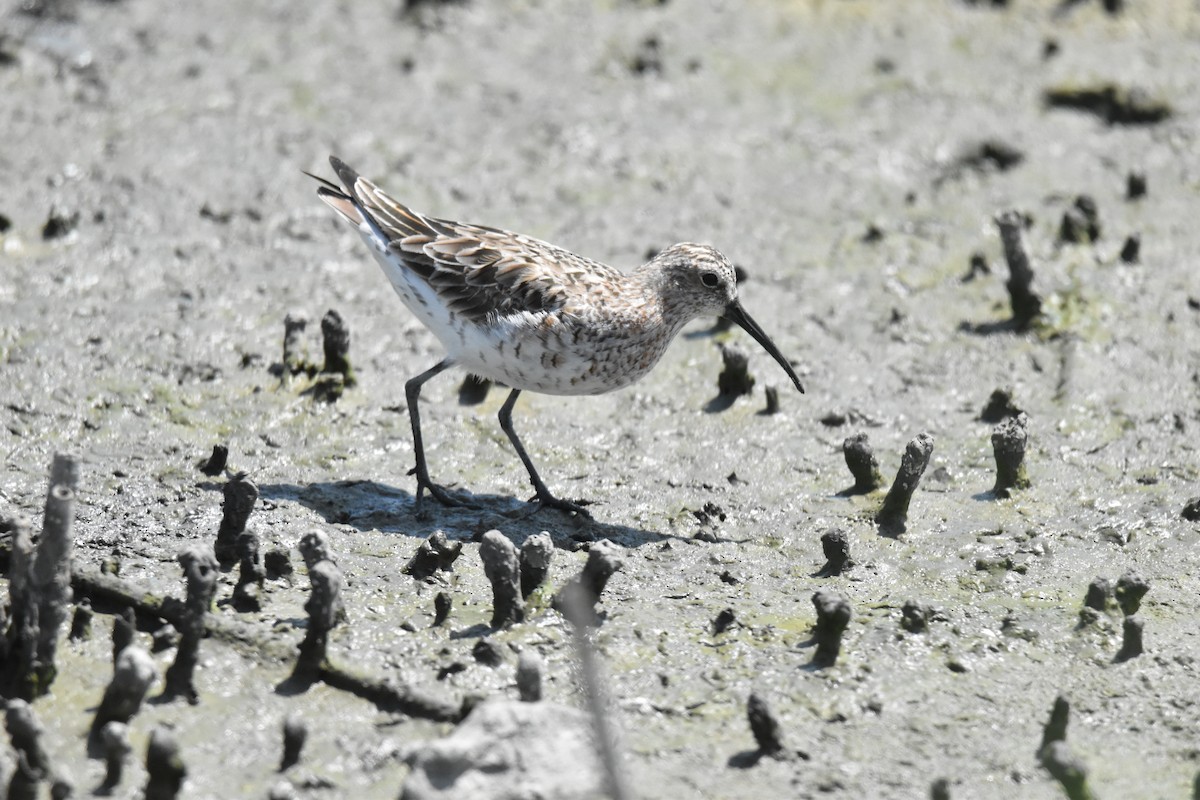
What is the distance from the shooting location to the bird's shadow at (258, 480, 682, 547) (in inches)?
309

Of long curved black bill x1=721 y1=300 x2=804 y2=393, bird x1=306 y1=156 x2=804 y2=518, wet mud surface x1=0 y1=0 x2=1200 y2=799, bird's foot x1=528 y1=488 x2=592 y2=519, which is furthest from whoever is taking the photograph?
long curved black bill x1=721 y1=300 x2=804 y2=393

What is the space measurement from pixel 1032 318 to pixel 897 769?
5141 mm

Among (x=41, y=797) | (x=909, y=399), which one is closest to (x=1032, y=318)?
(x=909, y=399)

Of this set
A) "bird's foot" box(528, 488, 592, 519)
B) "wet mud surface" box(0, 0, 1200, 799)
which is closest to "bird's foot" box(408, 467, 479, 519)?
"wet mud surface" box(0, 0, 1200, 799)

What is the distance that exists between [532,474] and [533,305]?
0.99 m

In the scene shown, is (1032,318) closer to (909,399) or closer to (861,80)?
(909,399)

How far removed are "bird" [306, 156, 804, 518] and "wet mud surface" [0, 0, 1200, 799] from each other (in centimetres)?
59

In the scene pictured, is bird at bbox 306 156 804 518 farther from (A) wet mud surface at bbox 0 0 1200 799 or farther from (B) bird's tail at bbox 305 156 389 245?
(A) wet mud surface at bbox 0 0 1200 799

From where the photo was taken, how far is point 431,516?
314 inches

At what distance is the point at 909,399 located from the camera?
31.3 ft

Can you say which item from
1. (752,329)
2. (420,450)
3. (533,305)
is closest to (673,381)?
(752,329)

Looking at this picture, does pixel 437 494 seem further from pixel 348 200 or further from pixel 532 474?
pixel 348 200

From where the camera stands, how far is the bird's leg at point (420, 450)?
320 inches

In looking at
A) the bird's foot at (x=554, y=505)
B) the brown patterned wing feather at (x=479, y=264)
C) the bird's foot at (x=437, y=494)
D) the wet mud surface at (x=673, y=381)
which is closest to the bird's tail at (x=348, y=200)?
the brown patterned wing feather at (x=479, y=264)
